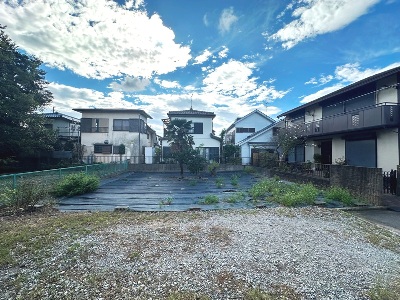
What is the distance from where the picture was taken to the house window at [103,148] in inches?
938

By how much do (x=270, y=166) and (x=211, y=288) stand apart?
52.8 feet

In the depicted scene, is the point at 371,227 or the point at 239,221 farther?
the point at 239,221

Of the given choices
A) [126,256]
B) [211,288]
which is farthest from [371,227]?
[126,256]

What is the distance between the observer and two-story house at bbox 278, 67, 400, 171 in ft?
32.6

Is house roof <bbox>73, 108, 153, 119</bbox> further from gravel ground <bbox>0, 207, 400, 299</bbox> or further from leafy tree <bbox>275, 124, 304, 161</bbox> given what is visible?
gravel ground <bbox>0, 207, 400, 299</bbox>

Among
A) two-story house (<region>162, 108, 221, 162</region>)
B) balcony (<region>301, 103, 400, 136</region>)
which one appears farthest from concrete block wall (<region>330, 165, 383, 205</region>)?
two-story house (<region>162, 108, 221, 162</region>)

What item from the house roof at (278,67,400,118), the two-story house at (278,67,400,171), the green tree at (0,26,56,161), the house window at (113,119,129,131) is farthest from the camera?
the house window at (113,119,129,131)

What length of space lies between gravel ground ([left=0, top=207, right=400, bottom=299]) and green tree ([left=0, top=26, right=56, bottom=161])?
16.1 metres

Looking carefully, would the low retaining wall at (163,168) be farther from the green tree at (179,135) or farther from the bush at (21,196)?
the bush at (21,196)

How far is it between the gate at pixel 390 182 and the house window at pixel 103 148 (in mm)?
23886

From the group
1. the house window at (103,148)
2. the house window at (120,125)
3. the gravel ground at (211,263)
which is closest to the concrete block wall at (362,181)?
the gravel ground at (211,263)

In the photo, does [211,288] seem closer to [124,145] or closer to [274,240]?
[274,240]

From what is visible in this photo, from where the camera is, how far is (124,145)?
2373cm

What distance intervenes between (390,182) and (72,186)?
14.0 meters
